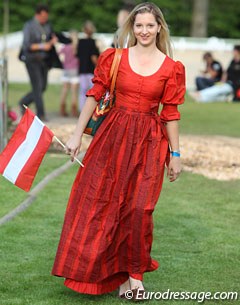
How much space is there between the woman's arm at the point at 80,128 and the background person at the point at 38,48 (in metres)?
10.6

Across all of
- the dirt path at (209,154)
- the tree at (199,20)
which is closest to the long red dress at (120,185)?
the dirt path at (209,154)

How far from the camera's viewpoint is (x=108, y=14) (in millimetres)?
47750

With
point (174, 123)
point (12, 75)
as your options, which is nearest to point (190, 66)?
point (12, 75)

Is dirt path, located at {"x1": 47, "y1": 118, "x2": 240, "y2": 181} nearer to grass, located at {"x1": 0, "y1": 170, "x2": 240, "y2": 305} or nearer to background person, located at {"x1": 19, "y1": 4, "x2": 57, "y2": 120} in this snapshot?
grass, located at {"x1": 0, "y1": 170, "x2": 240, "y2": 305}

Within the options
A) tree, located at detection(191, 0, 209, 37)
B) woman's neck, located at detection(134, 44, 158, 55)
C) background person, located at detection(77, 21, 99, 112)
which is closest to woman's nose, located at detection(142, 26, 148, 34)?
woman's neck, located at detection(134, 44, 158, 55)

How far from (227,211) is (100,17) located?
123 feet

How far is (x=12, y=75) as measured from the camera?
31.4 m

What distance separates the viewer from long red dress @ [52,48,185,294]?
6.69 meters

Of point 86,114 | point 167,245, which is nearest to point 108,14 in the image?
point 167,245

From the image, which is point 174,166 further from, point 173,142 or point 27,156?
point 27,156

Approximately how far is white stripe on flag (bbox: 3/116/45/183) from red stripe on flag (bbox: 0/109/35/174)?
0.02 meters

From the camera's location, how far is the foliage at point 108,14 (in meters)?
47.2

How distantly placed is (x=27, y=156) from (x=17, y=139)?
0.15 meters

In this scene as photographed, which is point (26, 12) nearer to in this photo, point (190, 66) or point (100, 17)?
point (100, 17)
